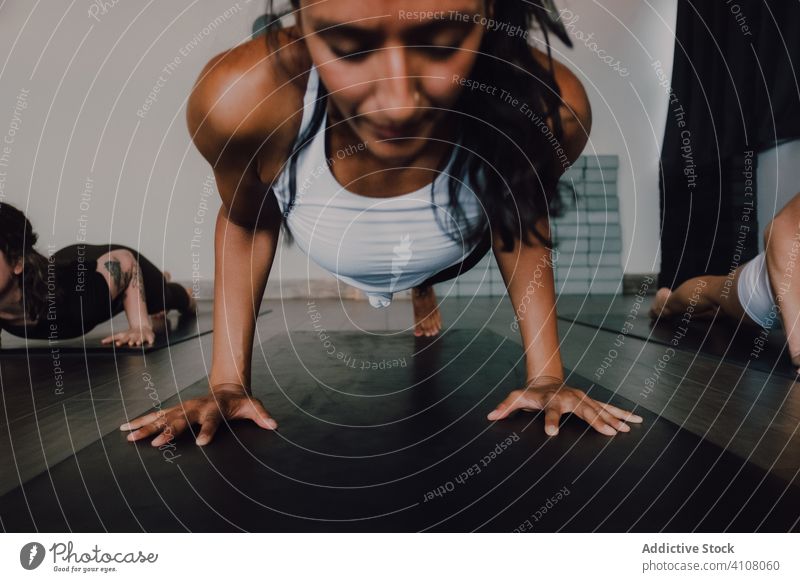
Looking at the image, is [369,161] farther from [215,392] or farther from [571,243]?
[571,243]

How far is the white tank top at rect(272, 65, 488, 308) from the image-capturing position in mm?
516

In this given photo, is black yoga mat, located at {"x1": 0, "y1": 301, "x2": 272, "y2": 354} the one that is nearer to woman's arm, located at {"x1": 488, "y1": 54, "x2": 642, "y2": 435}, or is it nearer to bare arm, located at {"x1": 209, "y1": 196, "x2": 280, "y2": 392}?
bare arm, located at {"x1": 209, "y1": 196, "x2": 280, "y2": 392}

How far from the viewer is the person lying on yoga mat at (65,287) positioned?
32.1 inches

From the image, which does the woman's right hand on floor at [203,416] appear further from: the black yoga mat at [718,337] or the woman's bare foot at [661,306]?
the woman's bare foot at [661,306]

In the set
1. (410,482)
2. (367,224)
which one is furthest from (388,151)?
(410,482)

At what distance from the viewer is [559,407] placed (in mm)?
409

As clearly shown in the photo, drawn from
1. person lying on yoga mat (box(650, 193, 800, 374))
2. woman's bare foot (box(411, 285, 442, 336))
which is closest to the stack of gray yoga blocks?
person lying on yoga mat (box(650, 193, 800, 374))

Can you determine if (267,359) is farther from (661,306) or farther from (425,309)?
(661,306)

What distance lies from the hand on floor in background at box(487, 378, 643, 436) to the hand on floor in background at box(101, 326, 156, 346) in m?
0.67

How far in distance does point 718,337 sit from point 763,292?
0.30ft

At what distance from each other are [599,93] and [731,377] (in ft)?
3.43

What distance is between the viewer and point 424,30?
0.41 m

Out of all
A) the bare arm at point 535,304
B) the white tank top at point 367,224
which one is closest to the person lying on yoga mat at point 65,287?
the white tank top at point 367,224

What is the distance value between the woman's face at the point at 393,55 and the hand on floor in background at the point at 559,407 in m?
0.27
